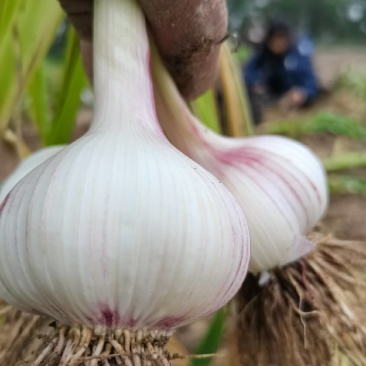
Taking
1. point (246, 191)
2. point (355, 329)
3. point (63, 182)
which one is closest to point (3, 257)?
point (63, 182)

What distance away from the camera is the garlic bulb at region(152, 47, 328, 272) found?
0.48 meters

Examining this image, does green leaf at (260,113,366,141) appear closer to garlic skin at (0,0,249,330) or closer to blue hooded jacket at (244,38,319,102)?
blue hooded jacket at (244,38,319,102)

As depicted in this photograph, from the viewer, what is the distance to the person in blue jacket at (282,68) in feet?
8.66

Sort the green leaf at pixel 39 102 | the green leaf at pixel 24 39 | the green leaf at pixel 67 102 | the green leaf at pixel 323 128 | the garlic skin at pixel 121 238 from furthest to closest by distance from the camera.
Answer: the green leaf at pixel 323 128 → the green leaf at pixel 39 102 → the green leaf at pixel 67 102 → the green leaf at pixel 24 39 → the garlic skin at pixel 121 238

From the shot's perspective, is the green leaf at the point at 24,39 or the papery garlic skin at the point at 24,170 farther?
the green leaf at the point at 24,39

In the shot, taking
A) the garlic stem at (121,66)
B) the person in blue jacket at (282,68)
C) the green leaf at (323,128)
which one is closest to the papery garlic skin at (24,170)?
the garlic stem at (121,66)

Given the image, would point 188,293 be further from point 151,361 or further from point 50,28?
point 50,28

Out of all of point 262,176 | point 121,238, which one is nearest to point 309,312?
point 262,176

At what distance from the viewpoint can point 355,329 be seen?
0.52 meters

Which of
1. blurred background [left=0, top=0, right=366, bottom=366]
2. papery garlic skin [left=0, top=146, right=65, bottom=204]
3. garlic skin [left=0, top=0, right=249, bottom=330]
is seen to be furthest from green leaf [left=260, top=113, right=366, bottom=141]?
garlic skin [left=0, top=0, right=249, bottom=330]

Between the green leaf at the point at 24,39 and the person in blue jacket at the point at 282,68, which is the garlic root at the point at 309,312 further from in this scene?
the person in blue jacket at the point at 282,68

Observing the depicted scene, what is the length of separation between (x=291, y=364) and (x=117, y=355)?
22cm

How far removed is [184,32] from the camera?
0.47 m

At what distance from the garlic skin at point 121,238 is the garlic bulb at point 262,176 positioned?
10 cm
